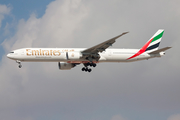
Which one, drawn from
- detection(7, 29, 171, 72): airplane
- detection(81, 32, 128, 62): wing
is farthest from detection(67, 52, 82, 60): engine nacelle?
detection(81, 32, 128, 62): wing

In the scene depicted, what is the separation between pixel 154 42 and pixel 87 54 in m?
13.3

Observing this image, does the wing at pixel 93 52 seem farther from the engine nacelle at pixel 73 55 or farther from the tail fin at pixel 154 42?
the tail fin at pixel 154 42

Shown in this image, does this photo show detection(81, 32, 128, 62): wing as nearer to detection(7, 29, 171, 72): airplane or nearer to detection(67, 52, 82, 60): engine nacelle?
detection(7, 29, 171, 72): airplane

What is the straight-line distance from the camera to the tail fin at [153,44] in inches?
2425

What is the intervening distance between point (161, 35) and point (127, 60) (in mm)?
9754

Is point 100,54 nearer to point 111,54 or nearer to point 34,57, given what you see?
point 111,54

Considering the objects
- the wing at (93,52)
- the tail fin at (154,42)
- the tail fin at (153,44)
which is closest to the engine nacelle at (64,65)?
the wing at (93,52)

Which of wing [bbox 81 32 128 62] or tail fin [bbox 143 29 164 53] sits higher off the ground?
tail fin [bbox 143 29 164 53]

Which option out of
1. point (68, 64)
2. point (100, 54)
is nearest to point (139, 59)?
point (100, 54)

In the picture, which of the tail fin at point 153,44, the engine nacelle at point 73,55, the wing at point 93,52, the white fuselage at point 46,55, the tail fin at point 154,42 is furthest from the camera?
the tail fin at point 154,42

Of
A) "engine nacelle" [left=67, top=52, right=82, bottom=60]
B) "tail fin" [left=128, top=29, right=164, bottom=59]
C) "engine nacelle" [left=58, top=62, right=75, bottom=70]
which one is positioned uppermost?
"tail fin" [left=128, top=29, right=164, bottom=59]

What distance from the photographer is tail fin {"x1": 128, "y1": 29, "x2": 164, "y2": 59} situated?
202 ft

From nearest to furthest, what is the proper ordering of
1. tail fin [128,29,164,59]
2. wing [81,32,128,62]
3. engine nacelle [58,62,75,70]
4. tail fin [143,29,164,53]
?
wing [81,32,128,62] < tail fin [128,29,164,59] < tail fin [143,29,164,53] < engine nacelle [58,62,75,70]

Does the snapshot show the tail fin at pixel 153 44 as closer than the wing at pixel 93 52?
No
